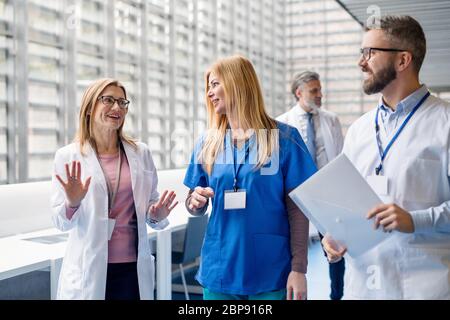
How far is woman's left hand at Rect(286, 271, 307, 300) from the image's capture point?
4.41 ft

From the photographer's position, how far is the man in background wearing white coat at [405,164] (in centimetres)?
118

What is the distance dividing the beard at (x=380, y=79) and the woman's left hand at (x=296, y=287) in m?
0.49

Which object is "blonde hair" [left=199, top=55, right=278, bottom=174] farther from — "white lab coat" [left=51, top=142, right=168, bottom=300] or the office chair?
the office chair

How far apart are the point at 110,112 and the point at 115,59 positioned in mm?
1284

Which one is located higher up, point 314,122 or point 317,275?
point 314,122

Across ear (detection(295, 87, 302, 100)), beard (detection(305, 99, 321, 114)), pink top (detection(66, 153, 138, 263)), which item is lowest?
pink top (detection(66, 153, 138, 263))

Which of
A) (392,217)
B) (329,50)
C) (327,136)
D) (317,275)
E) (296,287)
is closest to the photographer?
(392,217)

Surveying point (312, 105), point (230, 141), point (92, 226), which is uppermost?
point (312, 105)

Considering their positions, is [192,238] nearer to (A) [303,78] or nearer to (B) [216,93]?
(A) [303,78]

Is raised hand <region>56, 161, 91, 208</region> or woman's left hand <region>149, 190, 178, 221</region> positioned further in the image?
woman's left hand <region>149, 190, 178, 221</region>

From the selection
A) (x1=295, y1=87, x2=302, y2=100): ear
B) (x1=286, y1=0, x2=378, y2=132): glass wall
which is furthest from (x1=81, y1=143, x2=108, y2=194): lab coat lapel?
(x1=295, y1=87, x2=302, y2=100): ear

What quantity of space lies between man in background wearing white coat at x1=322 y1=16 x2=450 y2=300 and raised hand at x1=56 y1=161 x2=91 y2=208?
660 mm

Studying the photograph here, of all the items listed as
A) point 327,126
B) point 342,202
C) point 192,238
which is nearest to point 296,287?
point 342,202

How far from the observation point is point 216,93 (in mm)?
1370
